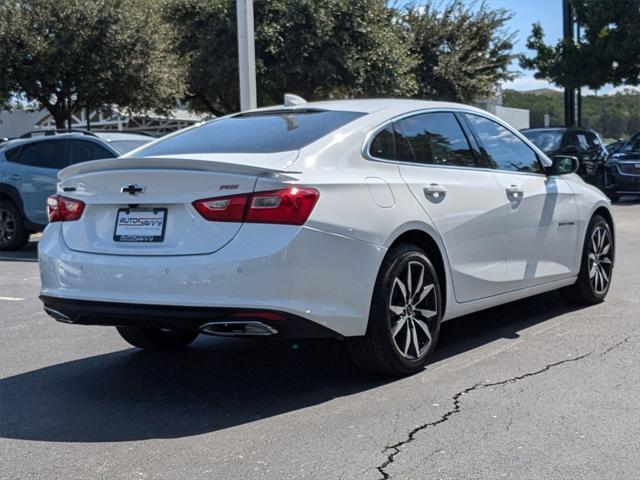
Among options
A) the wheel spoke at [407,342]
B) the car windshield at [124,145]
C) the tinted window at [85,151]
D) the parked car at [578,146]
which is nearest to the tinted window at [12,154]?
the tinted window at [85,151]

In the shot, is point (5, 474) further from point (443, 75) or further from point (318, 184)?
point (443, 75)

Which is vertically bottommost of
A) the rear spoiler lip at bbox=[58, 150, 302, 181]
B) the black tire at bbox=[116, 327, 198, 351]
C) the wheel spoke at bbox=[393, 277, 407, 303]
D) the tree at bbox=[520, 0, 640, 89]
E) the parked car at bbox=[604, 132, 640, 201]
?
the black tire at bbox=[116, 327, 198, 351]

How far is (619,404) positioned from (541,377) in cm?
59

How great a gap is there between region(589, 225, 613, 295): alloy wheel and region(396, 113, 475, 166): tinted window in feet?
5.96

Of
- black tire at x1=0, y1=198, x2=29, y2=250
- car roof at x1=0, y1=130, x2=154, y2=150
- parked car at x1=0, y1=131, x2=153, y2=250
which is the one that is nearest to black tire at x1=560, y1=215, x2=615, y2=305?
parked car at x1=0, y1=131, x2=153, y2=250

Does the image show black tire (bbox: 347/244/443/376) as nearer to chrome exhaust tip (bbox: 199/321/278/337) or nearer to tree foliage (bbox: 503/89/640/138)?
chrome exhaust tip (bbox: 199/321/278/337)

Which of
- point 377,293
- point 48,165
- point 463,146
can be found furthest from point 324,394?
point 48,165

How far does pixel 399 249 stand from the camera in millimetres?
5035

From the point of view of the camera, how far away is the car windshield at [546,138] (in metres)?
19.6

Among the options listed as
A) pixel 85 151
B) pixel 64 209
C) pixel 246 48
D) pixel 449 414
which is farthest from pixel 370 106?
pixel 246 48

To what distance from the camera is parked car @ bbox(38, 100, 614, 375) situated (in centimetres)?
441

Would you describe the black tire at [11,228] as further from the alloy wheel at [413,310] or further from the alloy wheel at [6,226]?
the alloy wheel at [413,310]

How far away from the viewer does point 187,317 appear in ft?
14.5

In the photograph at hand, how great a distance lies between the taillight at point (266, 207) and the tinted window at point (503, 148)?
2.21 meters
